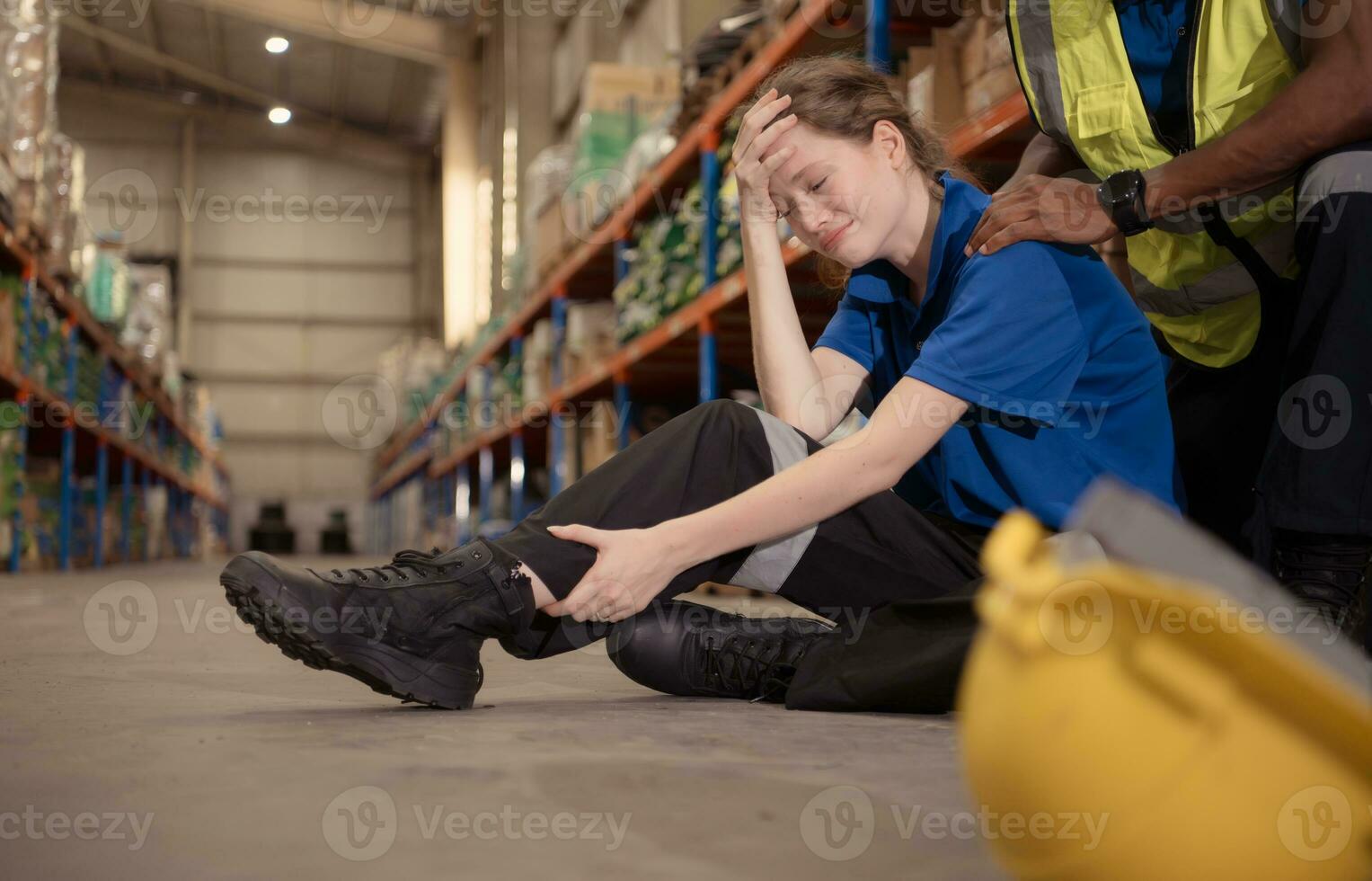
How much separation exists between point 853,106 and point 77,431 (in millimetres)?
7695

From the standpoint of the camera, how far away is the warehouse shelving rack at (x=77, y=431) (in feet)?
19.7

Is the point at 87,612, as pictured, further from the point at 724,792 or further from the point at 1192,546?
the point at 1192,546

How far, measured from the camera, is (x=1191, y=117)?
1671 mm

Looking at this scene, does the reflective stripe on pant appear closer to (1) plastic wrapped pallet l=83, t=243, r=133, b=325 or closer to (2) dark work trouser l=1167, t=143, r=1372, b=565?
(2) dark work trouser l=1167, t=143, r=1372, b=565

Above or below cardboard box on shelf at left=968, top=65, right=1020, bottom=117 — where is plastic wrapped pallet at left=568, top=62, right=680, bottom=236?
above

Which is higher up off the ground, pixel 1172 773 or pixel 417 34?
pixel 417 34

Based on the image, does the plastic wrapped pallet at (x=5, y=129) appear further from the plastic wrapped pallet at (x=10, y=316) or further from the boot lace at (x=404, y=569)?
the boot lace at (x=404, y=569)

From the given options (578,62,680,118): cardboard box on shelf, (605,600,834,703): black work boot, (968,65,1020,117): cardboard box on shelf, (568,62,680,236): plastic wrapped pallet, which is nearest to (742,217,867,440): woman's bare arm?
(605,600,834,703): black work boot

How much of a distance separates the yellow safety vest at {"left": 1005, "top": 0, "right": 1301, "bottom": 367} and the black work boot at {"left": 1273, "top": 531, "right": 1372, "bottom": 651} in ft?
1.13

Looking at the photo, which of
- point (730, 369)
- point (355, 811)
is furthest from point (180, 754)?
point (730, 369)

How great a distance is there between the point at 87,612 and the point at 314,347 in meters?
17.4

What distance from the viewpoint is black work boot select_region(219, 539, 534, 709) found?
143 cm

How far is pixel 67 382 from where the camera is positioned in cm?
705

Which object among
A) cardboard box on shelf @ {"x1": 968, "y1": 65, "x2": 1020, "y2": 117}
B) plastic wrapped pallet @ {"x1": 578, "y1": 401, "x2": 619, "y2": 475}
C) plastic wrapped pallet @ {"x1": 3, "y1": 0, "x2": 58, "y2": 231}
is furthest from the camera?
plastic wrapped pallet @ {"x1": 578, "y1": 401, "x2": 619, "y2": 475}
